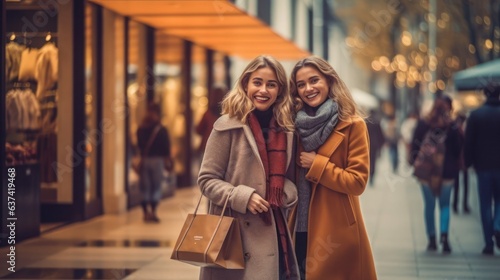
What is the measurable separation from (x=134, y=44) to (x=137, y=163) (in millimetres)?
3529

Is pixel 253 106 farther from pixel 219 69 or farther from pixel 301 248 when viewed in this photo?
pixel 219 69

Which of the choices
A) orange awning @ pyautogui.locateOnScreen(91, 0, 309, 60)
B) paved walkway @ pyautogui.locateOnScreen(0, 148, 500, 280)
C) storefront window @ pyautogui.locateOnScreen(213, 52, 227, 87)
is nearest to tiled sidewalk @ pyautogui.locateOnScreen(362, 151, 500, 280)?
paved walkway @ pyautogui.locateOnScreen(0, 148, 500, 280)

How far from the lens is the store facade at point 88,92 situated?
12.0m

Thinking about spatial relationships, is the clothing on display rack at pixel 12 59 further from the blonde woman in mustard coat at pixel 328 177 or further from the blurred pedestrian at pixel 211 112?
the blonde woman in mustard coat at pixel 328 177

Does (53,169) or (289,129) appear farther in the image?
(53,169)

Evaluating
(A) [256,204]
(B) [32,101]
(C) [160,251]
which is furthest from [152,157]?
(A) [256,204]

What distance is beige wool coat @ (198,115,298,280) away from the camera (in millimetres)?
5518

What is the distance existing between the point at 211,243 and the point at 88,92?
10363mm

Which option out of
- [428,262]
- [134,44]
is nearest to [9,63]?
[428,262]

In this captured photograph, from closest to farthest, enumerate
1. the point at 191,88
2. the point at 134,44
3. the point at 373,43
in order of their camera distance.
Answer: the point at 134,44 → the point at 191,88 → the point at 373,43

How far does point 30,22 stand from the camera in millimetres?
12172

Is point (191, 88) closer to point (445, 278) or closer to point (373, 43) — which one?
point (445, 278)

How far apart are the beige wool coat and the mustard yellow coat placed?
0.19 metres

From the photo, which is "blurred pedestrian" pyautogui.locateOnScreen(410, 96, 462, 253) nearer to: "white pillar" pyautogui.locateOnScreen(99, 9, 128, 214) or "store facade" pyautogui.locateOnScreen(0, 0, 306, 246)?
"store facade" pyautogui.locateOnScreen(0, 0, 306, 246)
